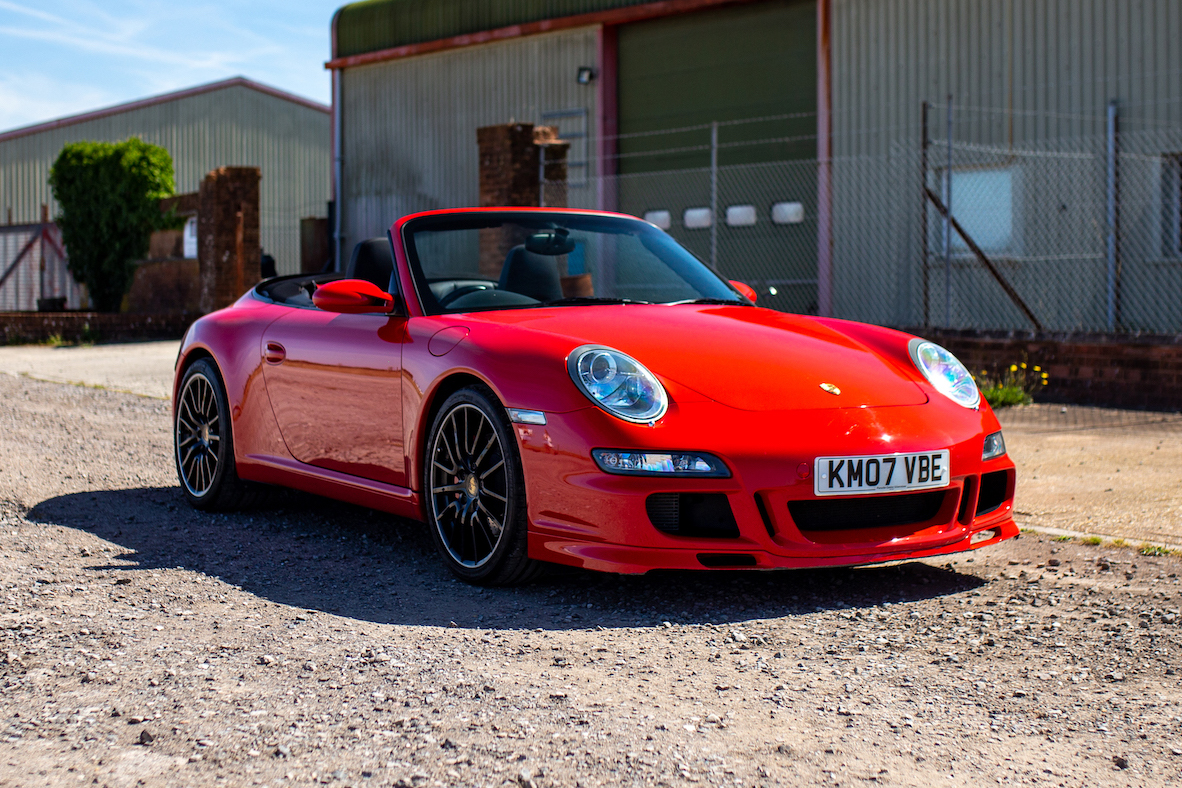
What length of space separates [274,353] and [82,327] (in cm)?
1412

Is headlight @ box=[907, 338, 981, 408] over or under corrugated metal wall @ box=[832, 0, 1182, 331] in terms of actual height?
under

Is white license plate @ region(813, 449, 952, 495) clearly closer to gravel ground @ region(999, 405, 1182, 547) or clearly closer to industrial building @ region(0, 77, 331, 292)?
gravel ground @ region(999, 405, 1182, 547)

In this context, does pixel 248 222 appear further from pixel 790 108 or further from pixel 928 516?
pixel 928 516

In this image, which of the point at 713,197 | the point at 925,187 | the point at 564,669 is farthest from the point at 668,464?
the point at 713,197

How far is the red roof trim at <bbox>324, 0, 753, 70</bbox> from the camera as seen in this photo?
18.1m

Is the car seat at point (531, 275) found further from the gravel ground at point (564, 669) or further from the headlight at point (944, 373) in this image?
the headlight at point (944, 373)

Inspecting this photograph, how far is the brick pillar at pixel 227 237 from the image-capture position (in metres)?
18.4

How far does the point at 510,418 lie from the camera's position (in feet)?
13.6

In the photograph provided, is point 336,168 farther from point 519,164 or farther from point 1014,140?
point 1014,140

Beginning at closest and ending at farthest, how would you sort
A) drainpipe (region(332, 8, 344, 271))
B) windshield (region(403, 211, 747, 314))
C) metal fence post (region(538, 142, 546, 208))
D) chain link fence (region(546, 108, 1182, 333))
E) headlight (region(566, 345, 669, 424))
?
headlight (region(566, 345, 669, 424)) → windshield (region(403, 211, 747, 314)) → chain link fence (region(546, 108, 1182, 333)) → metal fence post (region(538, 142, 546, 208)) → drainpipe (region(332, 8, 344, 271))

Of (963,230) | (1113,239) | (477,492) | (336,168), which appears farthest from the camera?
(336,168)

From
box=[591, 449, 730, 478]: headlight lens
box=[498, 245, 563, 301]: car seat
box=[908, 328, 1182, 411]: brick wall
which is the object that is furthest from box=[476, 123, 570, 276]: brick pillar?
box=[591, 449, 730, 478]: headlight lens

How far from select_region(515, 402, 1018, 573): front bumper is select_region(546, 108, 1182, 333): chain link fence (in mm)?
7681

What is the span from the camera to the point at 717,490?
3.88 meters
